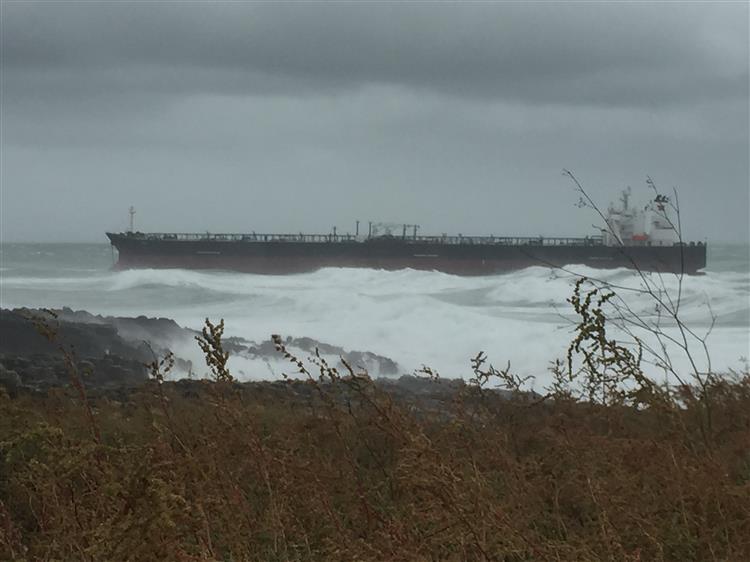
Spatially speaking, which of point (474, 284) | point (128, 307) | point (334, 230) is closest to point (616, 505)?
point (128, 307)

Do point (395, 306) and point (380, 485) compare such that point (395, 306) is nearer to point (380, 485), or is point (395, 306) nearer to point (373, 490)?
point (373, 490)

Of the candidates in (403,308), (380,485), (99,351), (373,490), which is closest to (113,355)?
(99,351)

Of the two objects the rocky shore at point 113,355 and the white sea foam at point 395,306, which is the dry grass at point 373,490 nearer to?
the rocky shore at point 113,355

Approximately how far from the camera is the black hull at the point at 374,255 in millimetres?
44438

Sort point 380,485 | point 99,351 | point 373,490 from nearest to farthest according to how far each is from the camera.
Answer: point 380,485 < point 373,490 < point 99,351

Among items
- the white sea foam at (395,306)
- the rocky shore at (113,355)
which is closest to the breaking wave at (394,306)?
the white sea foam at (395,306)

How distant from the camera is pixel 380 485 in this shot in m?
4.01

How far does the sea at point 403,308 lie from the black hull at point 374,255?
57 cm

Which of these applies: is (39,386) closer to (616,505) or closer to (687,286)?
(616,505)

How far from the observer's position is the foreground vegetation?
2314 mm

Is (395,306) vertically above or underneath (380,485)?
underneath

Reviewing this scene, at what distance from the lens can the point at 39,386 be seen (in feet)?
33.1

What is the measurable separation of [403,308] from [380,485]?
22676 mm

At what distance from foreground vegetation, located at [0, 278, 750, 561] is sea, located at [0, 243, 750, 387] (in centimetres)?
575
